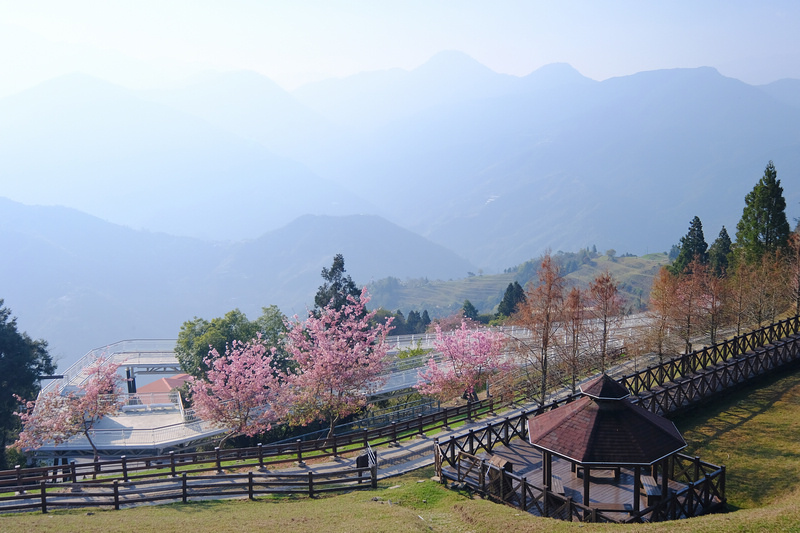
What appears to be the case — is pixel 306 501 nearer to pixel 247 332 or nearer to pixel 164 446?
pixel 164 446

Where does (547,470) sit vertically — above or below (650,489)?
above

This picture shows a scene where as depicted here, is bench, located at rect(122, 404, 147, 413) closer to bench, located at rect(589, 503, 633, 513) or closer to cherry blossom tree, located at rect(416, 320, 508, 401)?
cherry blossom tree, located at rect(416, 320, 508, 401)

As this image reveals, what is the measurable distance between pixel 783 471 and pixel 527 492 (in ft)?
27.1

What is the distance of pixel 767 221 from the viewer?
4350 cm

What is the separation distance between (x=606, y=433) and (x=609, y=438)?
0.51 ft

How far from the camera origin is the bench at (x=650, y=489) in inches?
587

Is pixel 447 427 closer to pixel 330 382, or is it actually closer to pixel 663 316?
pixel 330 382

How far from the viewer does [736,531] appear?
39.3 ft

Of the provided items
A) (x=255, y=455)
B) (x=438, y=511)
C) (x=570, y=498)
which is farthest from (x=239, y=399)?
(x=570, y=498)

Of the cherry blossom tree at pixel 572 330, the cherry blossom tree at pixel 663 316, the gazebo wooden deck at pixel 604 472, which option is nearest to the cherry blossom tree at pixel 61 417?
the gazebo wooden deck at pixel 604 472

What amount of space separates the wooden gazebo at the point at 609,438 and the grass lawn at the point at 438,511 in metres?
1.58

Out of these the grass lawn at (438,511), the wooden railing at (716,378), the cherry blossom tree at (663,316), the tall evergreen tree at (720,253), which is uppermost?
the tall evergreen tree at (720,253)

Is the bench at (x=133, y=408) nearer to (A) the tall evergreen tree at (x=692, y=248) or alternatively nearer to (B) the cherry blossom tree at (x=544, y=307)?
(B) the cherry blossom tree at (x=544, y=307)

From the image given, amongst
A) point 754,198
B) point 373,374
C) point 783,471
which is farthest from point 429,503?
point 754,198
